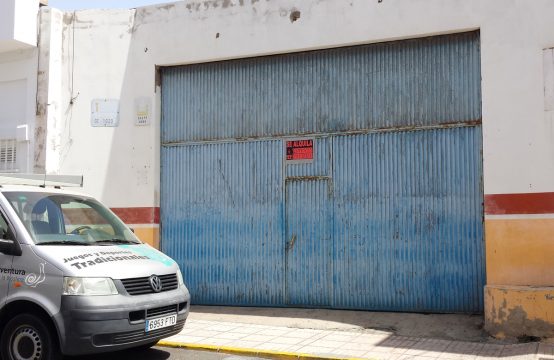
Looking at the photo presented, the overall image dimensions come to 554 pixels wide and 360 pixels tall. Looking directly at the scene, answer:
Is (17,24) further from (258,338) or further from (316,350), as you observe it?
(316,350)

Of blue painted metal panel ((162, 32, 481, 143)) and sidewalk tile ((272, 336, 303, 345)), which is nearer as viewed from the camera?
sidewalk tile ((272, 336, 303, 345))

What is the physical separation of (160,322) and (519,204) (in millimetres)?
5423

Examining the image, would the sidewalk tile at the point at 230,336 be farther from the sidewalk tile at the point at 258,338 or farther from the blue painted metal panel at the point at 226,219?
the blue painted metal panel at the point at 226,219

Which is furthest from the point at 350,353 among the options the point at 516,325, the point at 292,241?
the point at 292,241

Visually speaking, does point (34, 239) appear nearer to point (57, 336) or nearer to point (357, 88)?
point (57, 336)

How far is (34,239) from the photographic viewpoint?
612 cm

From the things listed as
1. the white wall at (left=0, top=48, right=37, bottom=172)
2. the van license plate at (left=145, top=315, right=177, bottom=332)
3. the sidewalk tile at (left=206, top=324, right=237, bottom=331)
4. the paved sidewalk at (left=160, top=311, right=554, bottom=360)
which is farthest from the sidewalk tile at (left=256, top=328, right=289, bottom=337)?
the white wall at (left=0, top=48, right=37, bottom=172)

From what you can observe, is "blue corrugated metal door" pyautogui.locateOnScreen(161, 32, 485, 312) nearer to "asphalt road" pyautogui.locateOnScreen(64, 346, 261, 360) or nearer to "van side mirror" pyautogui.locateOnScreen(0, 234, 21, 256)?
"asphalt road" pyautogui.locateOnScreen(64, 346, 261, 360)

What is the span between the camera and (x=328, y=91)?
33.3 feet

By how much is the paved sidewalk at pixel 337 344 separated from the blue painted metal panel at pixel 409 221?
43.3 inches

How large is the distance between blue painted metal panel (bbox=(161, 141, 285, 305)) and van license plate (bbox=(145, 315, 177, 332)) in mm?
3939

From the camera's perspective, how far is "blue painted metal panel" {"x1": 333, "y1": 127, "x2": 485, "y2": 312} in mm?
9047

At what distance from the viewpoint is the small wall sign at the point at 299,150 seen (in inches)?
400

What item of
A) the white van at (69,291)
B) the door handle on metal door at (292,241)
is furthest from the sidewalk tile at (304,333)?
the white van at (69,291)
